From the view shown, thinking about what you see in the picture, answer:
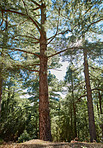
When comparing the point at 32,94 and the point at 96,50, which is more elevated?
the point at 96,50

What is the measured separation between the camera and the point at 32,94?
14.1 meters

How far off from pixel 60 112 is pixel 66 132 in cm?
285

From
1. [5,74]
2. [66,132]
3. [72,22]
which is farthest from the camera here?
[66,132]

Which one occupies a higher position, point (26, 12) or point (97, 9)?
point (26, 12)

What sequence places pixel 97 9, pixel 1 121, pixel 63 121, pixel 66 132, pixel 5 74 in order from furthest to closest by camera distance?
1. pixel 63 121
2. pixel 66 132
3. pixel 1 121
4. pixel 5 74
5. pixel 97 9

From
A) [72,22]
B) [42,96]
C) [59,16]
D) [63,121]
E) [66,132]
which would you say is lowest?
[66,132]

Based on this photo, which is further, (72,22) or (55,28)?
(55,28)

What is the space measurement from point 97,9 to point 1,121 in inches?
461

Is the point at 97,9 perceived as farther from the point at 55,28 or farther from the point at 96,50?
the point at 55,28

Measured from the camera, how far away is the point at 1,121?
10.9 metres

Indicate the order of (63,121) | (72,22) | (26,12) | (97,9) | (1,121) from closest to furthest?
(97,9), (72,22), (26,12), (1,121), (63,121)

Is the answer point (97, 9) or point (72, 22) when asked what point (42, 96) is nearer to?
point (72, 22)

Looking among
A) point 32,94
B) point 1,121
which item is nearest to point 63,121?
point 32,94

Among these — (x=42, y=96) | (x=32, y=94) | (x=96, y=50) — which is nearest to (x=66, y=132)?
(x=32, y=94)
